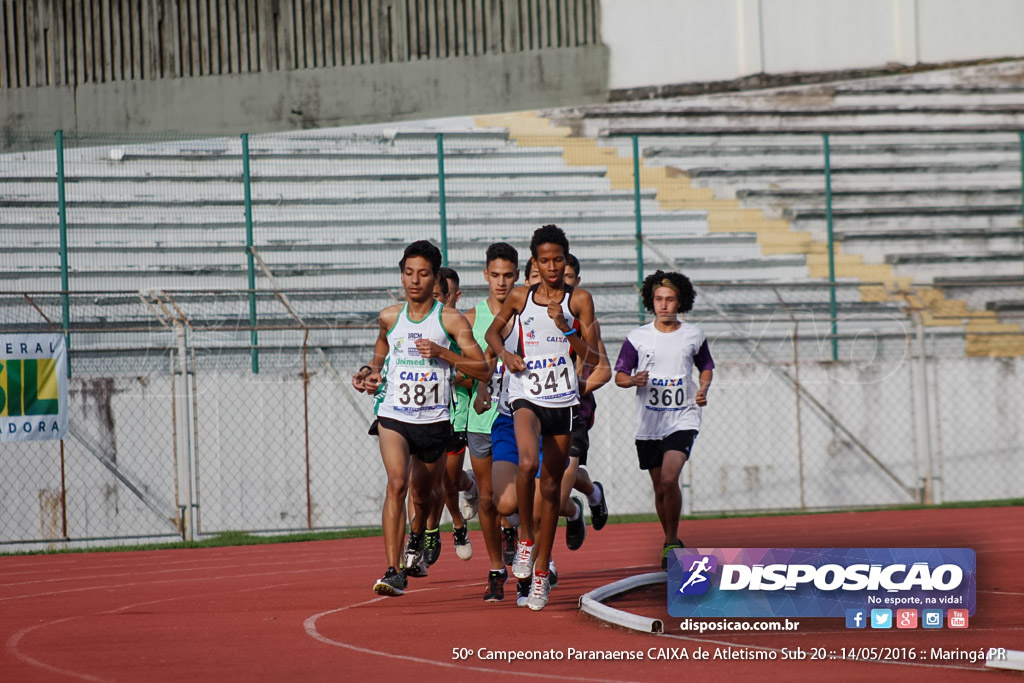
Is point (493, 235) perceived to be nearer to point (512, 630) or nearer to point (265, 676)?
point (512, 630)

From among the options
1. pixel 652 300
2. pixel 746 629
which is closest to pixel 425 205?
pixel 652 300

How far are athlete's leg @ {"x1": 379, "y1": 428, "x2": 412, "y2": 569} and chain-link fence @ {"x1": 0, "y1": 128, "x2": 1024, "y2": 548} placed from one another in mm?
7279

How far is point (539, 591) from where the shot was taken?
26.2 feet

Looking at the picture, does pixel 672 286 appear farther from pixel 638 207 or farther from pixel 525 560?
pixel 638 207

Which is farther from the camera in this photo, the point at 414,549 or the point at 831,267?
the point at 831,267

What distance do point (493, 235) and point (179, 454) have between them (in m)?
5.88

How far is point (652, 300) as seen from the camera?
10.7 meters

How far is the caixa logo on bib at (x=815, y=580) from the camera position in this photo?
622 cm

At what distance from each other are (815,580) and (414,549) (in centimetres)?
303

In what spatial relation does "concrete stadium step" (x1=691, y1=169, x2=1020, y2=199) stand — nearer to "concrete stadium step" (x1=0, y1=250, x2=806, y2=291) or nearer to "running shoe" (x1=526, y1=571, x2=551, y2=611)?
"concrete stadium step" (x1=0, y1=250, x2=806, y2=291)

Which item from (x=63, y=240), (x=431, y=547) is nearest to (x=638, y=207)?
(x=63, y=240)

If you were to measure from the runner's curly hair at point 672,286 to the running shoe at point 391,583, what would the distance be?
3.44 metres

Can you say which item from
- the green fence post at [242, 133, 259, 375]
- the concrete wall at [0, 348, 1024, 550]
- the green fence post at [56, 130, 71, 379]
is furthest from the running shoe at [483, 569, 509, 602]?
the green fence post at [56, 130, 71, 379]

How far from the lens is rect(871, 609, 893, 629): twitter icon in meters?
6.49
